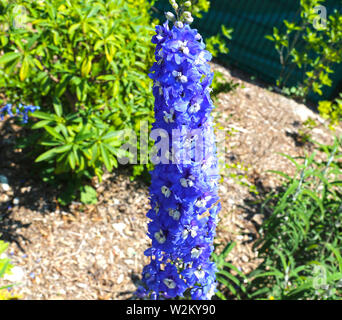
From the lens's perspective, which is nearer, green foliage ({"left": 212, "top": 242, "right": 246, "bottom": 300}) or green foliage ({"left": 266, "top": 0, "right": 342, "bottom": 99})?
green foliage ({"left": 212, "top": 242, "right": 246, "bottom": 300})

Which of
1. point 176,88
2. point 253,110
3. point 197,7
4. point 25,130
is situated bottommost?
point 176,88

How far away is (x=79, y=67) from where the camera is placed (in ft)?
8.29

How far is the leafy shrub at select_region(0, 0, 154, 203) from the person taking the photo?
237 cm

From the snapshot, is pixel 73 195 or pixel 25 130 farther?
pixel 25 130

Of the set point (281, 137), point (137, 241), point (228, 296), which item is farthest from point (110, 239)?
point (281, 137)

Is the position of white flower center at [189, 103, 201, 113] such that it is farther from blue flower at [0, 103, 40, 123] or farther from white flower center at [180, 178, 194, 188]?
blue flower at [0, 103, 40, 123]

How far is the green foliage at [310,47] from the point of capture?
473 cm

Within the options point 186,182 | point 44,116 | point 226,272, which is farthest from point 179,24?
point 226,272

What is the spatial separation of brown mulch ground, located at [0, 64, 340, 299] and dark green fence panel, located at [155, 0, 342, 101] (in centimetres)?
258

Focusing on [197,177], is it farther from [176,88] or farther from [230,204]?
[230,204]

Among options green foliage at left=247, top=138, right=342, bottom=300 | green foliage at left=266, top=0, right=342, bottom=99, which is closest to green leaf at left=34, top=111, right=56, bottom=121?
green foliage at left=247, top=138, right=342, bottom=300

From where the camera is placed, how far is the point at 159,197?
1475 millimetres

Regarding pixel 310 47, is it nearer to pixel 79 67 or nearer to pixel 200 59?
pixel 79 67

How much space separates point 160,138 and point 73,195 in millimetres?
1814
